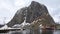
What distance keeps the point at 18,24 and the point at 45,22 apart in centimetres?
222

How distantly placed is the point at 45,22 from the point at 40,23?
1.36 ft

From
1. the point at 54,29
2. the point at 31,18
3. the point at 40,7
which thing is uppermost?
the point at 40,7

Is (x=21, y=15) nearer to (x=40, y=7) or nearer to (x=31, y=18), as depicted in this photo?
(x=31, y=18)

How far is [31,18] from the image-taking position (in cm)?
1231

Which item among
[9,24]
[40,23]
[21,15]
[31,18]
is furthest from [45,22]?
[9,24]

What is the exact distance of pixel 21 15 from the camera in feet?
40.6

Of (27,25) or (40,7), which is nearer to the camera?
(40,7)

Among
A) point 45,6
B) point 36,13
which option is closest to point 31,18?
point 36,13

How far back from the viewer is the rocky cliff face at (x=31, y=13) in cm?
1216

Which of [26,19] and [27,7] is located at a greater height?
[27,7]

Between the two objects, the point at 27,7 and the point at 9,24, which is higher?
the point at 27,7

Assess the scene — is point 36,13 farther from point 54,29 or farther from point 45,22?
point 54,29

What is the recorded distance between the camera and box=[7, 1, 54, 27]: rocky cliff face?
12.2m

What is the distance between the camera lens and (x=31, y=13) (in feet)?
→ 40.2
